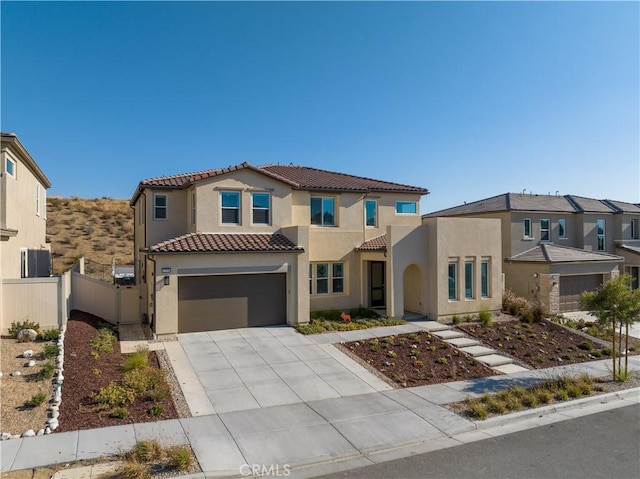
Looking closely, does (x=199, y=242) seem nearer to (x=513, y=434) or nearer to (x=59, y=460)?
(x=59, y=460)

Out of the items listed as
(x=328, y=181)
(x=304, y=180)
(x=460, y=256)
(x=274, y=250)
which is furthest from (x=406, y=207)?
(x=274, y=250)

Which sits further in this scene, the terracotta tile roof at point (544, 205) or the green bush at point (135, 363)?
the terracotta tile roof at point (544, 205)

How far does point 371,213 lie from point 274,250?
6.76 meters

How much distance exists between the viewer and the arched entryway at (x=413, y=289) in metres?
20.1

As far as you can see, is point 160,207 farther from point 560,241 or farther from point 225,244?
point 560,241

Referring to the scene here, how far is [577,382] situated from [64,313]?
1587 cm

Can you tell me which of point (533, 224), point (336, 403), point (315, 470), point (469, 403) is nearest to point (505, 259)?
point (533, 224)

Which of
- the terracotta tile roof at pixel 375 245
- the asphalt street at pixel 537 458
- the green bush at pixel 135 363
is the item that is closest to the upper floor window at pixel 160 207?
the green bush at pixel 135 363

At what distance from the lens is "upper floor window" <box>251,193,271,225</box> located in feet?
59.4

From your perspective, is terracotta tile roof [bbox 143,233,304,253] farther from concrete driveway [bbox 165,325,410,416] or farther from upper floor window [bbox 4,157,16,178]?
upper floor window [bbox 4,157,16,178]

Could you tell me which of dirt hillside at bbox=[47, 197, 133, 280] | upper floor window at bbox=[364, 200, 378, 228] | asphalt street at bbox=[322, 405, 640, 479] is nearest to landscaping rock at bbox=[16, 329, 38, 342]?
asphalt street at bbox=[322, 405, 640, 479]

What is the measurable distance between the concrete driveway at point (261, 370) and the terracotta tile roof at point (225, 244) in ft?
10.5

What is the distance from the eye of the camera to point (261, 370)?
12.3 metres

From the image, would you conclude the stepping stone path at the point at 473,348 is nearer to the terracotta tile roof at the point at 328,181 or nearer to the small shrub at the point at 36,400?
the terracotta tile roof at the point at 328,181
